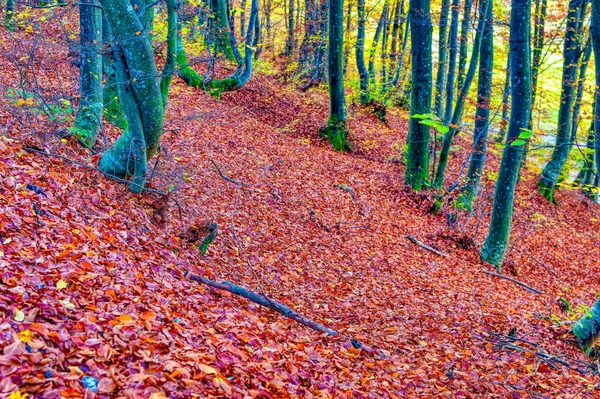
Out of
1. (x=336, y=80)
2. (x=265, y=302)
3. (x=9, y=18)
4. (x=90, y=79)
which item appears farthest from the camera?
(x=9, y=18)

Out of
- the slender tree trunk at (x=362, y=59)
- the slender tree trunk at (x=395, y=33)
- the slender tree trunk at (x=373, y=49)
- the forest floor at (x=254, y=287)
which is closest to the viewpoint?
the forest floor at (x=254, y=287)

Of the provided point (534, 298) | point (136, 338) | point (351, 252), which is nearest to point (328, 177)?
point (351, 252)

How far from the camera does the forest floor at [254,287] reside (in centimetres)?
290

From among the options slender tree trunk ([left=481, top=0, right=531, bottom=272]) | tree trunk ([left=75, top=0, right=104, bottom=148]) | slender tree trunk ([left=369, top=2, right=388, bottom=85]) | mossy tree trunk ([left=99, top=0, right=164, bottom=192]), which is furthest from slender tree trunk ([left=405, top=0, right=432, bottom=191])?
slender tree trunk ([left=369, top=2, right=388, bottom=85])

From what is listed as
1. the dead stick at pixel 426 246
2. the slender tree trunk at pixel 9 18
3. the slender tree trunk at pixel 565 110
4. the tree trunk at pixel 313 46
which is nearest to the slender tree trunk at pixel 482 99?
the dead stick at pixel 426 246

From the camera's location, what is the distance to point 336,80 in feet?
40.3

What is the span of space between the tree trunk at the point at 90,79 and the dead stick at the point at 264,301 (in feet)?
10.0

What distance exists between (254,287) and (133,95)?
2.78m

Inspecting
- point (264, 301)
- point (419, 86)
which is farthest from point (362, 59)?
point (264, 301)

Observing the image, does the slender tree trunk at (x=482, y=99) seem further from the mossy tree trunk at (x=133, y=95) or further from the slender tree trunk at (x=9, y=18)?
the slender tree trunk at (x=9, y=18)

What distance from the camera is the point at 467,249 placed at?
881 centimetres

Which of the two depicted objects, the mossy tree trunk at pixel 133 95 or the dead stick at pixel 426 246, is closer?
the mossy tree trunk at pixel 133 95

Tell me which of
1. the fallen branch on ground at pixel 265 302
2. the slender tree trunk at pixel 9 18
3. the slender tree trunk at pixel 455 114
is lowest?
the fallen branch on ground at pixel 265 302

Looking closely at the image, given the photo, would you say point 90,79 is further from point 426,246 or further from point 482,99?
point 482,99
